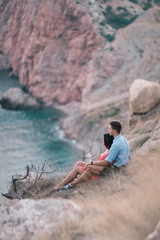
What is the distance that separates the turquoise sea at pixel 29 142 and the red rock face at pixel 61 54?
977 cm

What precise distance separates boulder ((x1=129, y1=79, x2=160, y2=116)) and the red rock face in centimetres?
2563

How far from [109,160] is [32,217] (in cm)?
205

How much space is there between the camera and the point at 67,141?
26234mm

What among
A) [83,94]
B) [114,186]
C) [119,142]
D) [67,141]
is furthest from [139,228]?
[83,94]

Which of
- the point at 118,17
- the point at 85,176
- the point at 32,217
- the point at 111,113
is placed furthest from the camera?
the point at 118,17

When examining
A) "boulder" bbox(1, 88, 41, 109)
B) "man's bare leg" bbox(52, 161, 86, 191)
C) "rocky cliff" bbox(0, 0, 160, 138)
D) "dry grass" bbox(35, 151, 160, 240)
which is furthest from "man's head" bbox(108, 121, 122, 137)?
"rocky cliff" bbox(0, 0, 160, 138)

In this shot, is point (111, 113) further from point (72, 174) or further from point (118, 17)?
point (72, 174)

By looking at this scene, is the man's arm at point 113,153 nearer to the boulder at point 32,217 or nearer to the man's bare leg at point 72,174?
the man's bare leg at point 72,174

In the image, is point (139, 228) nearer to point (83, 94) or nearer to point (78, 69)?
point (83, 94)

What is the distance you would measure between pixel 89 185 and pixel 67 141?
21.3 meters

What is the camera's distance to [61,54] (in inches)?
1672

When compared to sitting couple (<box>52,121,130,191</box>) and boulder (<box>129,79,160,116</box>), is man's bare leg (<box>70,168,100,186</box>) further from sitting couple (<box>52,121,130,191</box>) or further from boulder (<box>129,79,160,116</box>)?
boulder (<box>129,79,160,116</box>)

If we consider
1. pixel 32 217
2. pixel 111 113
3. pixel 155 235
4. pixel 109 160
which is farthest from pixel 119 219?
pixel 111 113

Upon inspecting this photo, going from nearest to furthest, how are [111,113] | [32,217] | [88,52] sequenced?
[32,217], [111,113], [88,52]
